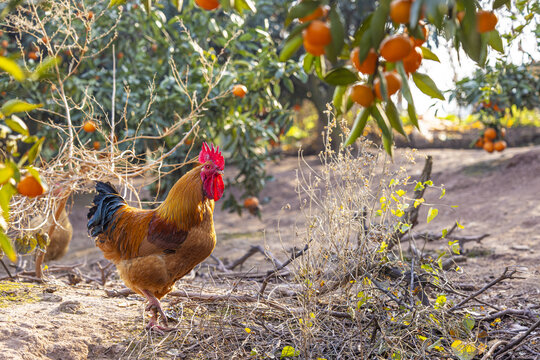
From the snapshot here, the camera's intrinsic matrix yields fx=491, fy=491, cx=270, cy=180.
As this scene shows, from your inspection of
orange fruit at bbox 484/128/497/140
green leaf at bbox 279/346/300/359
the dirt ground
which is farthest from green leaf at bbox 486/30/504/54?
orange fruit at bbox 484/128/497/140

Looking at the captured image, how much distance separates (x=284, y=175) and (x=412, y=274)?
27.5 feet

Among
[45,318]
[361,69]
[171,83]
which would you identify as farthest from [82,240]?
[361,69]

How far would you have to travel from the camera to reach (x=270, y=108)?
662 centimetres

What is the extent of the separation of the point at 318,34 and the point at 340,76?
21 cm

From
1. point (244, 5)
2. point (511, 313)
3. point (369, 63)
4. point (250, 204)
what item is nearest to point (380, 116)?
point (369, 63)

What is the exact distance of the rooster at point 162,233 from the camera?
10.8 ft

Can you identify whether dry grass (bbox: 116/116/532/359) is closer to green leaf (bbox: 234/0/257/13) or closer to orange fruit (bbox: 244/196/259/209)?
green leaf (bbox: 234/0/257/13)

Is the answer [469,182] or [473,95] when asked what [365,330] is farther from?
[469,182]

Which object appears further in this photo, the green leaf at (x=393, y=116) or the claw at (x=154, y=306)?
the claw at (x=154, y=306)

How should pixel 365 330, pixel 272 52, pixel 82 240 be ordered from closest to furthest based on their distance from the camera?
pixel 365 330, pixel 272 52, pixel 82 240

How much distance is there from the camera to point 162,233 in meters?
3.38

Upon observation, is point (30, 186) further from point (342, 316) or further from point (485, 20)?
point (342, 316)

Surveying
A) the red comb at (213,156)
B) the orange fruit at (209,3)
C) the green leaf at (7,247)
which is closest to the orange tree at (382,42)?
the orange fruit at (209,3)

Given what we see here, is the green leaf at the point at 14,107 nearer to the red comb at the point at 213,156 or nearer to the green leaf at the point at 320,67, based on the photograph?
the green leaf at the point at 320,67
